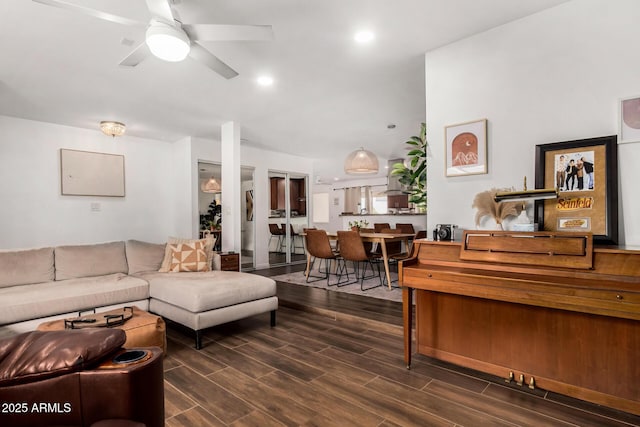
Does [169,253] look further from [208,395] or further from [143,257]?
[208,395]

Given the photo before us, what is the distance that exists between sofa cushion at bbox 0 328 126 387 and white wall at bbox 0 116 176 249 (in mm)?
4803

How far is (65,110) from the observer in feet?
14.5

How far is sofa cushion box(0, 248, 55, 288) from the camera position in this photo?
3176 millimetres

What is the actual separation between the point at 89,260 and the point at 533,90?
4.51 m

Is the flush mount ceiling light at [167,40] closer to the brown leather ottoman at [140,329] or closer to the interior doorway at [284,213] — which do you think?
the brown leather ottoman at [140,329]

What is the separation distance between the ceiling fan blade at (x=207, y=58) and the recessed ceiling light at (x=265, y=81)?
0.97 meters

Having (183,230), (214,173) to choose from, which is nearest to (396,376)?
(183,230)

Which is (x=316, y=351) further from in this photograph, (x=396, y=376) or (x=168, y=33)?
(x=168, y=33)

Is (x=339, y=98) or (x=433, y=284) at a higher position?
(x=339, y=98)

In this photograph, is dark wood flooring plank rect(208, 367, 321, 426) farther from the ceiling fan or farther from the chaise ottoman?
the ceiling fan

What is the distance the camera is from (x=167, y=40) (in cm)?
209

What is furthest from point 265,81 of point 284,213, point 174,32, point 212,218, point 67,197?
point 284,213

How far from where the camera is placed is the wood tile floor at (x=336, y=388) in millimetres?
1803

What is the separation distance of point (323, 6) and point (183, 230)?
4.76 metres
